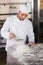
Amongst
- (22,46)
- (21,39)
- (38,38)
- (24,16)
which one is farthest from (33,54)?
(38,38)

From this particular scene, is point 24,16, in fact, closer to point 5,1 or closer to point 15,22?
point 15,22

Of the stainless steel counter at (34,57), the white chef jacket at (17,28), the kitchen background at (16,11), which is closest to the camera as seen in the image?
the stainless steel counter at (34,57)

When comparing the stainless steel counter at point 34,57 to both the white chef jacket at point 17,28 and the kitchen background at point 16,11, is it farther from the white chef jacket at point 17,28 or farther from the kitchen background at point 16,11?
the kitchen background at point 16,11

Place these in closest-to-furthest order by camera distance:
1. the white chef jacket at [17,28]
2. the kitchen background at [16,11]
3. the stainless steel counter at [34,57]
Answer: the stainless steel counter at [34,57], the white chef jacket at [17,28], the kitchen background at [16,11]

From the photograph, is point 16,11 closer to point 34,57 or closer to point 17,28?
point 17,28

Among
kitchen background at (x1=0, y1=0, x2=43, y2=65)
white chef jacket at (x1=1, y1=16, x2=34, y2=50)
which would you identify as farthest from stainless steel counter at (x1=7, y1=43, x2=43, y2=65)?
kitchen background at (x1=0, y1=0, x2=43, y2=65)

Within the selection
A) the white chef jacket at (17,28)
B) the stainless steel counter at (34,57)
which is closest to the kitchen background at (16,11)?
the white chef jacket at (17,28)

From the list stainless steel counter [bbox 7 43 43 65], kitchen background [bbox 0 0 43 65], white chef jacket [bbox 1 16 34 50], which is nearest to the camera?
stainless steel counter [bbox 7 43 43 65]

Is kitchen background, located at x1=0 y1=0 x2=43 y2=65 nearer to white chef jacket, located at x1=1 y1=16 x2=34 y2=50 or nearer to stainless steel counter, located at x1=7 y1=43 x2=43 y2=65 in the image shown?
white chef jacket, located at x1=1 y1=16 x2=34 y2=50

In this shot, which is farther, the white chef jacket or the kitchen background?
the kitchen background

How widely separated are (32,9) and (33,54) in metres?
1.30

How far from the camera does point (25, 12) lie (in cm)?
278

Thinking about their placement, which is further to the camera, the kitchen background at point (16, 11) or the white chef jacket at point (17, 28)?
the kitchen background at point (16, 11)

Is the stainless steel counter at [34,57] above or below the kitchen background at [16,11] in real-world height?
below
